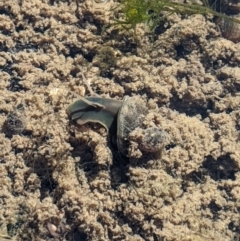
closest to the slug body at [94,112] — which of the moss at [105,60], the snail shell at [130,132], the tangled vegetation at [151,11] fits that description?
the snail shell at [130,132]

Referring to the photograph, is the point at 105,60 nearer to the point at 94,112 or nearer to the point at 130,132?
the point at 94,112

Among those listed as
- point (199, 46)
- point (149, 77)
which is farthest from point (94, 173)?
point (199, 46)

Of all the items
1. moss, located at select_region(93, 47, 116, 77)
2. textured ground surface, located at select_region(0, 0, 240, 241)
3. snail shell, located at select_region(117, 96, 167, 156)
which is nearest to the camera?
textured ground surface, located at select_region(0, 0, 240, 241)

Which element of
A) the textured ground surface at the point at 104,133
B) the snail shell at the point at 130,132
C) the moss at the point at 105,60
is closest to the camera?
the textured ground surface at the point at 104,133

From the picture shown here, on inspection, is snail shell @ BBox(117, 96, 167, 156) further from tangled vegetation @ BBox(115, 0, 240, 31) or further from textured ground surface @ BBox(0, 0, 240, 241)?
tangled vegetation @ BBox(115, 0, 240, 31)

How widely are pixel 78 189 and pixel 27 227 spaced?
54 cm

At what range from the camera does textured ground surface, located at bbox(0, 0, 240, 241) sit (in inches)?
134

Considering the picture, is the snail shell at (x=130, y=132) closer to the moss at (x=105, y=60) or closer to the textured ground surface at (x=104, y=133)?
the textured ground surface at (x=104, y=133)

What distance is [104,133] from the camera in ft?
11.8

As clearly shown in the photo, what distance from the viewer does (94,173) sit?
3.57 m

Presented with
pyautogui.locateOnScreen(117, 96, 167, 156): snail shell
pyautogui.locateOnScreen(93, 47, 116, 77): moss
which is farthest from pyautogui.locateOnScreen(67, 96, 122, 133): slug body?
pyautogui.locateOnScreen(93, 47, 116, 77): moss

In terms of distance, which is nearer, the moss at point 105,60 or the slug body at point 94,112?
the slug body at point 94,112

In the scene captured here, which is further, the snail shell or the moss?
the moss

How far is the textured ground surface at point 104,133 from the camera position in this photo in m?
3.41
